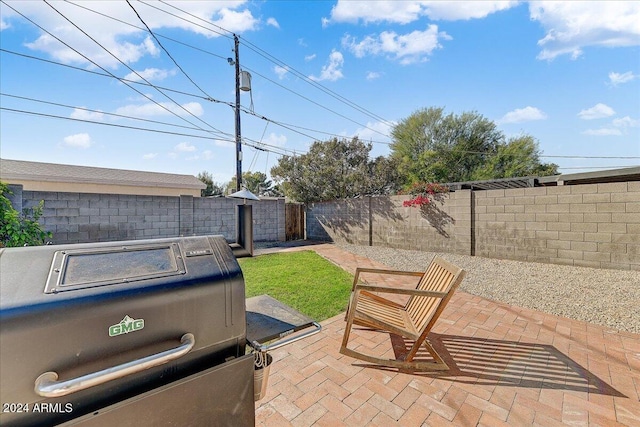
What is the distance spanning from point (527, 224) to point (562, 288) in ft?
7.18

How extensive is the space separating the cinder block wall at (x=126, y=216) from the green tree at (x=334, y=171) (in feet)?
7.91

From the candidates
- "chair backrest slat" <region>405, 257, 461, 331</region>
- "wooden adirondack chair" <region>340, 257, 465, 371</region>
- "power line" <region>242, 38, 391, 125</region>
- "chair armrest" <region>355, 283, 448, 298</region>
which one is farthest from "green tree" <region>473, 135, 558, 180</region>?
"chair armrest" <region>355, 283, 448, 298</region>

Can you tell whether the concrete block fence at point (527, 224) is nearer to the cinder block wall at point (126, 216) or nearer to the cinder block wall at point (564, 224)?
the cinder block wall at point (564, 224)

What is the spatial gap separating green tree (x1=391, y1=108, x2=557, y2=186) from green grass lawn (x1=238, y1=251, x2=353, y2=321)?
14.3 meters

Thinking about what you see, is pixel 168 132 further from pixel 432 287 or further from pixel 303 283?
pixel 432 287

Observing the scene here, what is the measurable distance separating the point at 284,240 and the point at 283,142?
16.3 feet

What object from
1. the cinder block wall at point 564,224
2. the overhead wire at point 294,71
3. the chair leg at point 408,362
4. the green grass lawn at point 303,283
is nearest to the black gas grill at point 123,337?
the chair leg at point 408,362

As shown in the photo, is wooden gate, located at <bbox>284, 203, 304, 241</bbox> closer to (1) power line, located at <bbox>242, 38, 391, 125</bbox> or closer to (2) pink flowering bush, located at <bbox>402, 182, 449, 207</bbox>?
(2) pink flowering bush, located at <bbox>402, 182, 449, 207</bbox>

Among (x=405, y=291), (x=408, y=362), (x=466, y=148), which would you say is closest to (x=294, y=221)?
(x=405, y=291)

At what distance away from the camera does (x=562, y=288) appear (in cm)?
475

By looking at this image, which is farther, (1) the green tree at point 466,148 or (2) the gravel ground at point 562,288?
(1) the green tree at point 466,148

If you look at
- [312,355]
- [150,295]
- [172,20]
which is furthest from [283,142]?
[150,295]

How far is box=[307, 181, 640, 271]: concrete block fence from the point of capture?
5340mm

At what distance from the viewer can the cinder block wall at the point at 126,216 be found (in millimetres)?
7270
